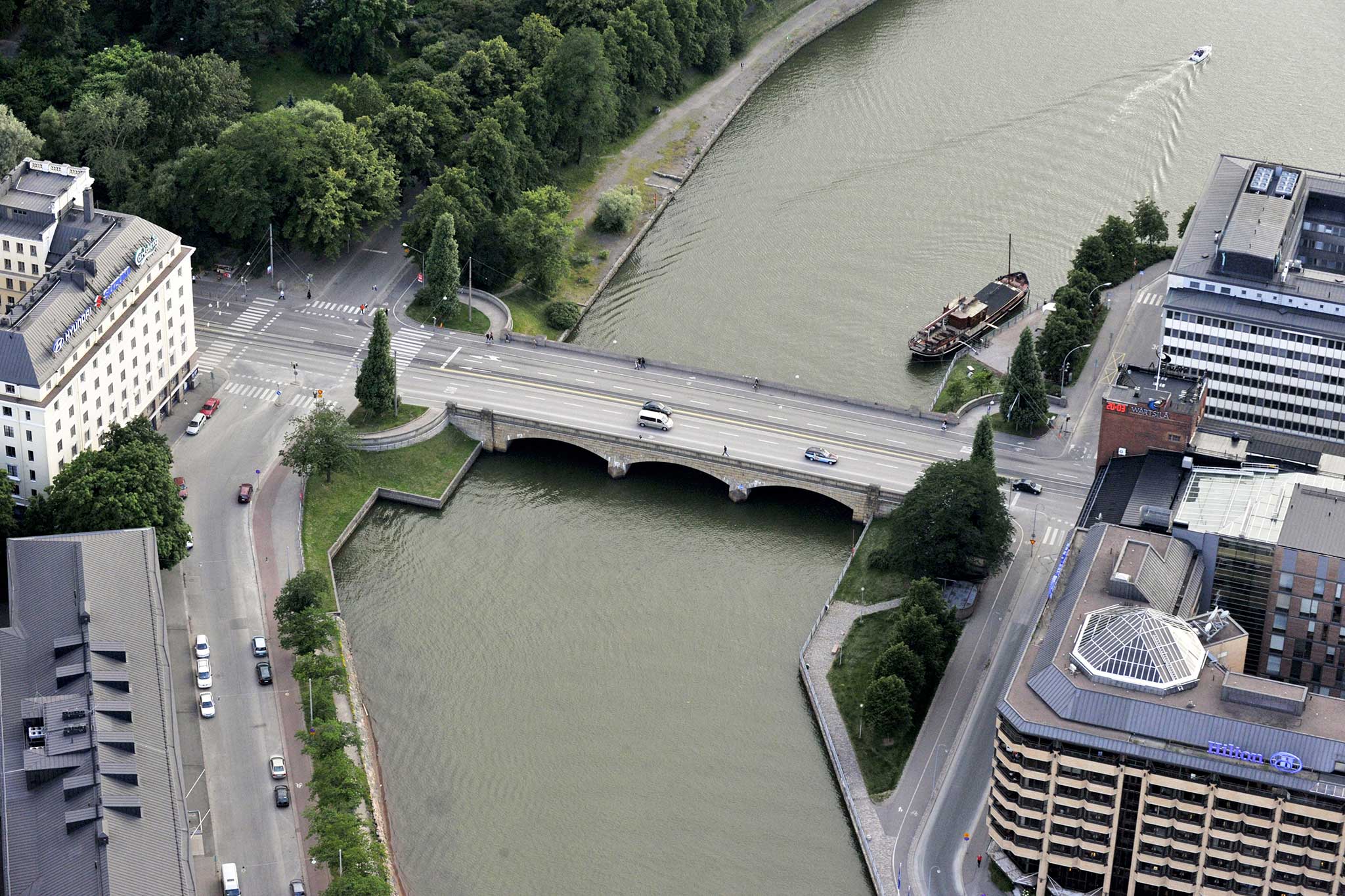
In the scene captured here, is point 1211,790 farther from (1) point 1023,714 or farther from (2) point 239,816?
(2) point 239,816

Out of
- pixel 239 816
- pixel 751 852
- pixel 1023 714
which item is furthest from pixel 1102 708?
pixel 239 816

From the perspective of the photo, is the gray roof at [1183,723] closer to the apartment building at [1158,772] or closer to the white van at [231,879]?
the apartment building at [1158,772]

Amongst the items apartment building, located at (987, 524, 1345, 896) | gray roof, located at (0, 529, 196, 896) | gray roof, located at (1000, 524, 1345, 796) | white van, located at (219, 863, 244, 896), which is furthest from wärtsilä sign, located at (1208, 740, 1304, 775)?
gray roof, located at (0, 529, 196, 896)

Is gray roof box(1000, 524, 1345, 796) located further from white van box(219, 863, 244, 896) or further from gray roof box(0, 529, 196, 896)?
gray roof box(0, 529, 196, 896)

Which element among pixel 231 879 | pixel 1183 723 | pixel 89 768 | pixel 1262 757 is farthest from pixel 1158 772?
pixel 89 768

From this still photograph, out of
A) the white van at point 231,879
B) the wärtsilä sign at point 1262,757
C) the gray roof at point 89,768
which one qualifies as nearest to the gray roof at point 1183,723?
the wärtsilä sign at point 1262,757

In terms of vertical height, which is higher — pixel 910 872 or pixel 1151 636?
pixel 1151 636
